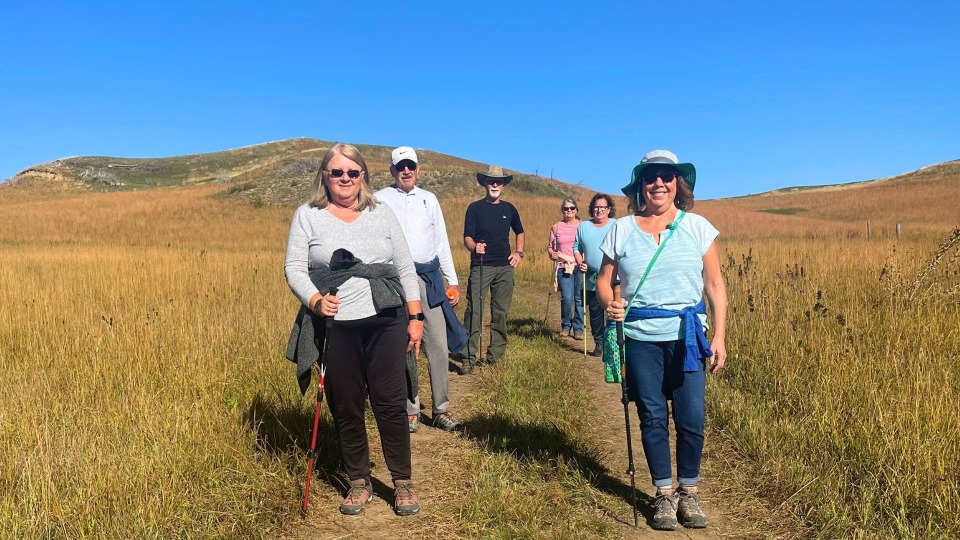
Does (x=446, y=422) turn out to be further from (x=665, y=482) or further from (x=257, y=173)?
(x=257, y=173)

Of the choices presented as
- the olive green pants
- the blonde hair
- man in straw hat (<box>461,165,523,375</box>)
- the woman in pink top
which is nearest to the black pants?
the blonde hair

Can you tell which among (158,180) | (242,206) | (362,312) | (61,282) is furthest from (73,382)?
(158,180)

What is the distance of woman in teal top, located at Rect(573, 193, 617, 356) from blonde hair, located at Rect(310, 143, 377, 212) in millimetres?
4482

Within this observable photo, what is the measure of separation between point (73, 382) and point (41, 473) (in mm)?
1700

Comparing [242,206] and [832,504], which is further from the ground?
[242,206]

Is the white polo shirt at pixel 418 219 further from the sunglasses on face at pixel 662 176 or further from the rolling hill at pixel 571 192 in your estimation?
the rolling hill at pixel 571 192

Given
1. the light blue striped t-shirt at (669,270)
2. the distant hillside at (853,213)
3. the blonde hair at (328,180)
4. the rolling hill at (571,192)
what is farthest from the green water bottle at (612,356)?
the distant hillside at (853,213)

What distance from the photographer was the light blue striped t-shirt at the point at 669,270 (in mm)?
2986

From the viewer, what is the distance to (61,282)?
9102 millimetres

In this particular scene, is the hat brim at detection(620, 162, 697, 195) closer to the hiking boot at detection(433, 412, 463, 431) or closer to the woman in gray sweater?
the woman in gray sweater

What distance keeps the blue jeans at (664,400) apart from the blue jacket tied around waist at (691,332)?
5 centimetres

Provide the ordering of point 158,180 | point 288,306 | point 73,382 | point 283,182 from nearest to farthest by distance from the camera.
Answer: point 73,382 → point 288,306 → point 283,182 → point 158,180

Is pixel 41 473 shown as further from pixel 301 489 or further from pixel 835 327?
pixel 835 327

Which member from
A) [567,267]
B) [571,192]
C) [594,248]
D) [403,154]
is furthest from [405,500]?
[571,192]
